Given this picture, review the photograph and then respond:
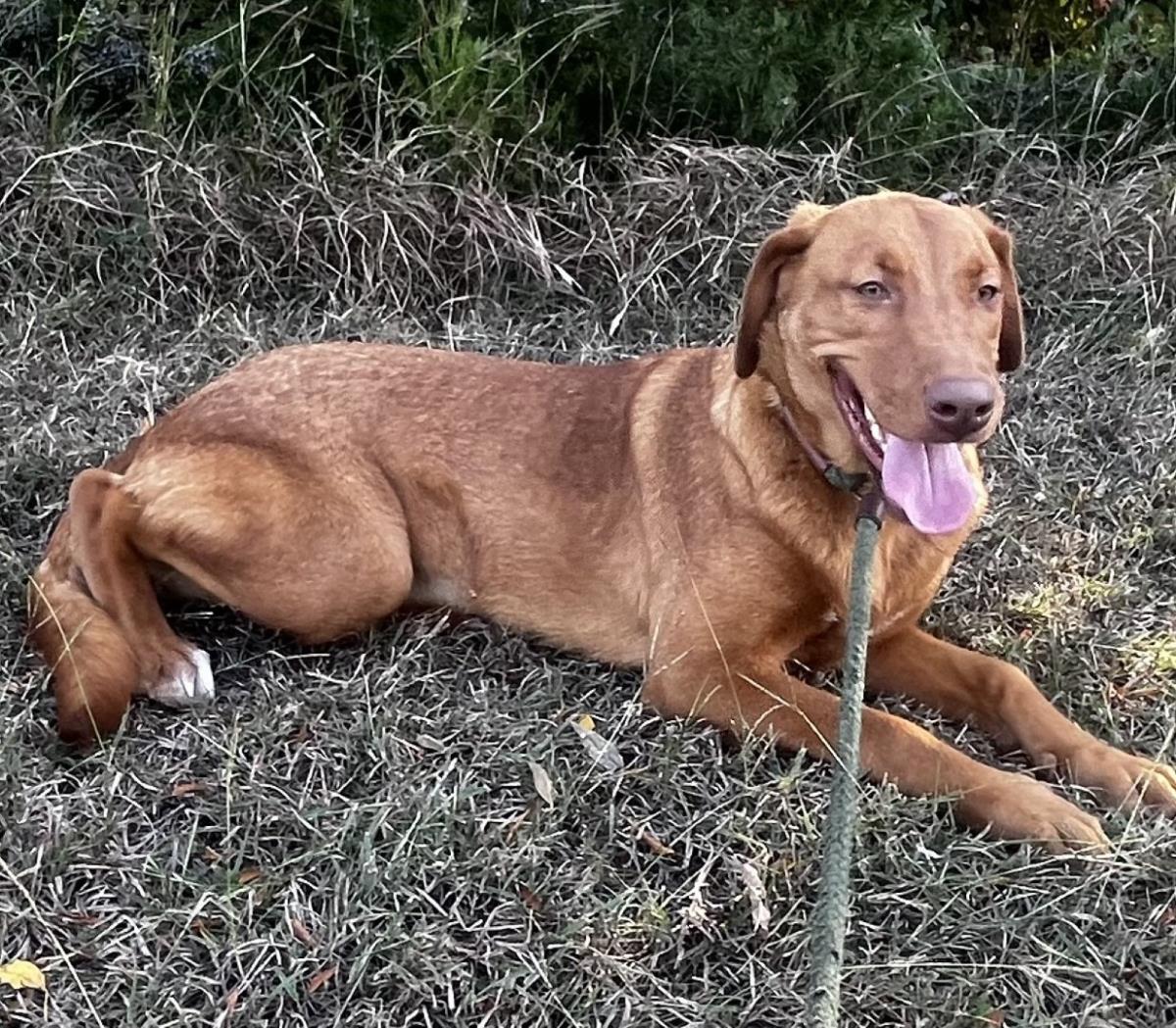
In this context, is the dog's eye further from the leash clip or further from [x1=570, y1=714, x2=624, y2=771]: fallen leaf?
[x1=570, y1=714, x2=624, y2=771]: fallen leaf

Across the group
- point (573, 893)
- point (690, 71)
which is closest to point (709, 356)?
point (573, 893)

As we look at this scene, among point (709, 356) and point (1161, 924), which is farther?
point (709, 356)

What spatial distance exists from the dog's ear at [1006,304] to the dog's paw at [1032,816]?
3.09 ft

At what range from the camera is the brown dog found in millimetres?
2973

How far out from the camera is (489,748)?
10.4 feet

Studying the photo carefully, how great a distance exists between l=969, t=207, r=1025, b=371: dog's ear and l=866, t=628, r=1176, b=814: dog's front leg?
71 cm

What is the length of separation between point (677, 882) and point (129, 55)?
4456 mm

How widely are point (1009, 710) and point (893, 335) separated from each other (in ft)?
3.12

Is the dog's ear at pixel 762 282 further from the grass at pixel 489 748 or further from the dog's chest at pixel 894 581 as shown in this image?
the grass at pixel 489 748

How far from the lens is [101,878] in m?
2.81

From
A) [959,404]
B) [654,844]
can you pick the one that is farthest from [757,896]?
[959,404]

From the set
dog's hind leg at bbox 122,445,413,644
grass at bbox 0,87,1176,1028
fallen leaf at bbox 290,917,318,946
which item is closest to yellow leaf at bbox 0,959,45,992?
grass at bbox 0,87,1176,1028

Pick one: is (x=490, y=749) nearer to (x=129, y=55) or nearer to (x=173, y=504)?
(x=173, y=504)

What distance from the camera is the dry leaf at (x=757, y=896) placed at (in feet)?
8.86
